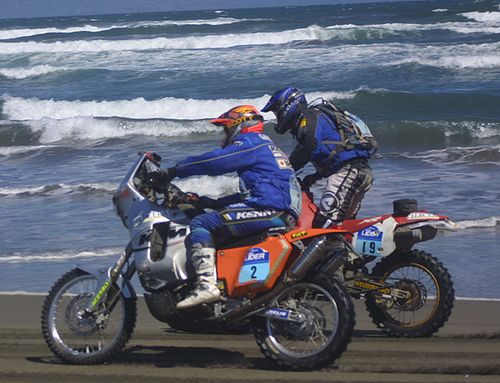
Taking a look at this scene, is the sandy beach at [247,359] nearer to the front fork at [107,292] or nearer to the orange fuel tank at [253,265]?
the front fork at [107,292]

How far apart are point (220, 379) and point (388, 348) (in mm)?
1225

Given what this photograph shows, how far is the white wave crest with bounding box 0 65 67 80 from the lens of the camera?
118ft

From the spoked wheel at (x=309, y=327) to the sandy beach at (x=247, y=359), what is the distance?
0.34 ft

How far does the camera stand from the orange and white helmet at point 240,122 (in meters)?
6.15

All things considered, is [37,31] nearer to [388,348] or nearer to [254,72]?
[254,72]

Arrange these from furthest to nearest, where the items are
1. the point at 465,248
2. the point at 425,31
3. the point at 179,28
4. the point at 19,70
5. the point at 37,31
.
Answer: the point at 37,31 < the point at 179,28 < the point at 425,31 < the point at 19,70 < the point at 465,248

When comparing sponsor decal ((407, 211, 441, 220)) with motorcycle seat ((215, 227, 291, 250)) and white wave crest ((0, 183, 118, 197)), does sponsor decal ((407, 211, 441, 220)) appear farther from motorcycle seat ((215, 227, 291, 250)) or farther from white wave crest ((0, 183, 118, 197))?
white wave crest ((0, 183, 118, 197))

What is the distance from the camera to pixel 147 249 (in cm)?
604

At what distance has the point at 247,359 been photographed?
6199 millimetres

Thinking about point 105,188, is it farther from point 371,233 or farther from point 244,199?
point 244,199

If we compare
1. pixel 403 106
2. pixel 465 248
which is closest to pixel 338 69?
pixel 403 106

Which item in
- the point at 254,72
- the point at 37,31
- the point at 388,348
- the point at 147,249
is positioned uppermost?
the point at 147,249

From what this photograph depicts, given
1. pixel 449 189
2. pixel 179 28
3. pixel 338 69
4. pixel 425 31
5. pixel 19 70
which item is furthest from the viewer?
pixel 179 28

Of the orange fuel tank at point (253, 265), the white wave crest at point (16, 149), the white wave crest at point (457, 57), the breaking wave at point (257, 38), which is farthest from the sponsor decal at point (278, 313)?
the breaking wave at point (257, 38)
